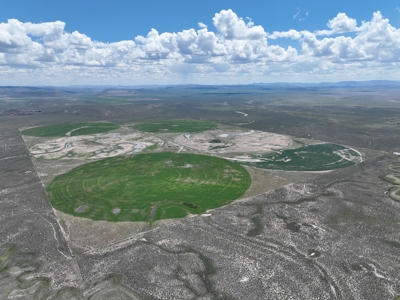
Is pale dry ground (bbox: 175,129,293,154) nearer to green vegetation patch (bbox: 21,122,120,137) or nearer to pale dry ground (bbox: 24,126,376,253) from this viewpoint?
pale dry ground (bbox: 24,126,376,253)

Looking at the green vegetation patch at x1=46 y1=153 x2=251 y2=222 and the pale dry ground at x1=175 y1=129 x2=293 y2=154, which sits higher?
the green vegetation patch at x1=46 y1=153 x2=251 y2=222

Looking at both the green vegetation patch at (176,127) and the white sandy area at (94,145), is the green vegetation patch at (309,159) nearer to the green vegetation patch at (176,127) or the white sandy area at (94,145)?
the white sandy area at (94,145)

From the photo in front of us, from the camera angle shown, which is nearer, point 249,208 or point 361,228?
point 361,228

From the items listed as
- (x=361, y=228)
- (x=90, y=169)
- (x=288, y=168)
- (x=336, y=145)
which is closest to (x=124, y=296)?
(x=361, y=228)

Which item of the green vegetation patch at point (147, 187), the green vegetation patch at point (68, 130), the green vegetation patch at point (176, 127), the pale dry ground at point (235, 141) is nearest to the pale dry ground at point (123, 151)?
the pale dry ground at point (235, 141)

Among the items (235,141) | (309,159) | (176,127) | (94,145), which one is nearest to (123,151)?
(94,145)

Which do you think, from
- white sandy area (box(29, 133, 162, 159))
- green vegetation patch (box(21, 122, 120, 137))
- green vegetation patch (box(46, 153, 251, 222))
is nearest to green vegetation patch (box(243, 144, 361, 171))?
green vegetation patch (box(46, 153, 251, 222))

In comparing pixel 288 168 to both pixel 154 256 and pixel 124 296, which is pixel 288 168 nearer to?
pixel 154 256
